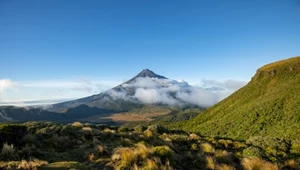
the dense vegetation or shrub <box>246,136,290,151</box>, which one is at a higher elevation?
the dense vegetation

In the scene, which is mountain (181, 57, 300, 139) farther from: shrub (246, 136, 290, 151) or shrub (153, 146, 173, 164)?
shrub (153, 146, 173, 164)

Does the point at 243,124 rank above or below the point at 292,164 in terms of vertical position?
below

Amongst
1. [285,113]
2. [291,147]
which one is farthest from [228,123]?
[291,147]

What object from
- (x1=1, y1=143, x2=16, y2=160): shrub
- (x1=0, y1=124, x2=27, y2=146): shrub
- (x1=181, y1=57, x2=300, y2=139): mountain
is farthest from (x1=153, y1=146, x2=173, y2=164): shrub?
(x1=181, y1=57, x2=300, y2=139): mountain

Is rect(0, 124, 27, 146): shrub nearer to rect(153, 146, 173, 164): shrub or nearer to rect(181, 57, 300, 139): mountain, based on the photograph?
rect(153, 146, 173, 164): shrub

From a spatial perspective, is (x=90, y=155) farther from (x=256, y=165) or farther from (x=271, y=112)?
(x=271, y=112)

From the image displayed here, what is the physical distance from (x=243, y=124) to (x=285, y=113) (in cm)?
1165

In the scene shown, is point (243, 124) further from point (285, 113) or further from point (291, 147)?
point (291, 147)

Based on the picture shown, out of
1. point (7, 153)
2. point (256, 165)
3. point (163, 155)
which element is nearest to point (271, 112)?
point (256, 165)

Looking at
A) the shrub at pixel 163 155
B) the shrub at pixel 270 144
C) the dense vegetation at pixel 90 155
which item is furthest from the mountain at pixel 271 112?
the shrub at pixel 163 155

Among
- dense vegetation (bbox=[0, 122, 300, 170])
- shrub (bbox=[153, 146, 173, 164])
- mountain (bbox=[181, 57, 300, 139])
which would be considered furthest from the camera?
mountain (bbox=[181, 57, 300, 139])

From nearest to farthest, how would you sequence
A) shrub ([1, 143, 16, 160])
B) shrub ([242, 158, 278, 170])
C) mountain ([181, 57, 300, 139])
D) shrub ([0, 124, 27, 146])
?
shrub ([1, 143, 16, 160])
shrub ([242, 158, 278, 170])
shrub ([0, 124, 27, 146])
mountain ([181, 57, 300, 139])

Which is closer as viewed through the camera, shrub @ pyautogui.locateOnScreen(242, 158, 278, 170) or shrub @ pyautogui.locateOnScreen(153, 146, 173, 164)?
shrub @ pyautogui.locateOnScreen(153, 146, 173, 164)

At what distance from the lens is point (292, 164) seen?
1371cm
